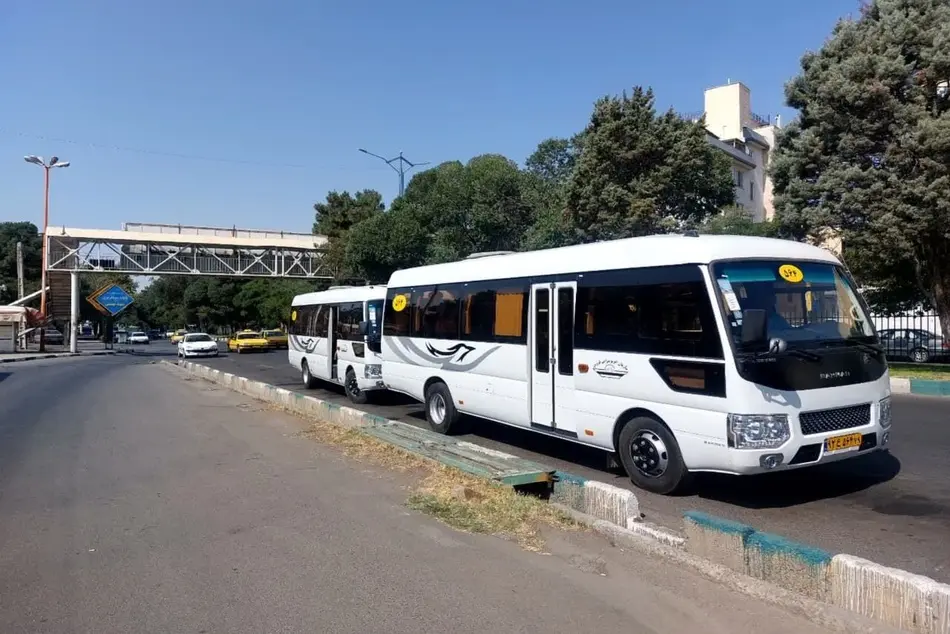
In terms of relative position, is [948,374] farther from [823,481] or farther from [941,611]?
[941,611]

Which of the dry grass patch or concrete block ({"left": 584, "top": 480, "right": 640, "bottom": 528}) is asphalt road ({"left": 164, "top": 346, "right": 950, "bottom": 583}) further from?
the dry grass patch

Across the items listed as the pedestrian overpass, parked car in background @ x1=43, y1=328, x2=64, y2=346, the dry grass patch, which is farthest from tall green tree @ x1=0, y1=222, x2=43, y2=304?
the dry grass patch

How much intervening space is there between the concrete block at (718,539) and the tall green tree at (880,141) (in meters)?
15.4

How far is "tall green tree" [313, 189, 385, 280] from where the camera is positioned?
44781 millimetres

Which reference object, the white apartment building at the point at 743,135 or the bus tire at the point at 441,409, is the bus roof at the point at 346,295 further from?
the white apartment building at the point at 743,135

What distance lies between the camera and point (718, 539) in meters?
4.83

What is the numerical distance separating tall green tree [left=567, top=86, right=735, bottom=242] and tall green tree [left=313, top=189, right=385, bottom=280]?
18.9 m

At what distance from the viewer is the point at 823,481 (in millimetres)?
7730

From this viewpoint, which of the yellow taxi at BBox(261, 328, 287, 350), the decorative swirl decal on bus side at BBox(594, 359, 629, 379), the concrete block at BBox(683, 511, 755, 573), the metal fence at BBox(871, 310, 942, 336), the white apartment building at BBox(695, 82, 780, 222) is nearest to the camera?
the concrete block at BBox(683, 511, 755, 573)

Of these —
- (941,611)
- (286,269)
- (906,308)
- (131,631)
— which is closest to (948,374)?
(906,308)

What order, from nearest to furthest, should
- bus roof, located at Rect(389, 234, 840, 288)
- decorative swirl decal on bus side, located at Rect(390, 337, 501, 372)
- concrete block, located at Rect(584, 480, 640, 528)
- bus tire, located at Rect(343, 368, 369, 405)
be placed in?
1. concrete block, located at Rect(584, 480, 640, 528)
2. bus roof, located at Rect(389, 234, 840, 288)
3. decorative swirl decal on bus side, located at Rect(390, 337, 501, 372)
4. bus tire, located at Rect(343, 368, 369, 405)

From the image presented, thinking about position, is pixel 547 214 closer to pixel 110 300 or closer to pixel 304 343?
pixel 304 343

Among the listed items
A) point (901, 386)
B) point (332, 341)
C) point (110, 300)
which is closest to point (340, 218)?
point (110, 300)

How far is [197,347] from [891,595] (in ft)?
127
